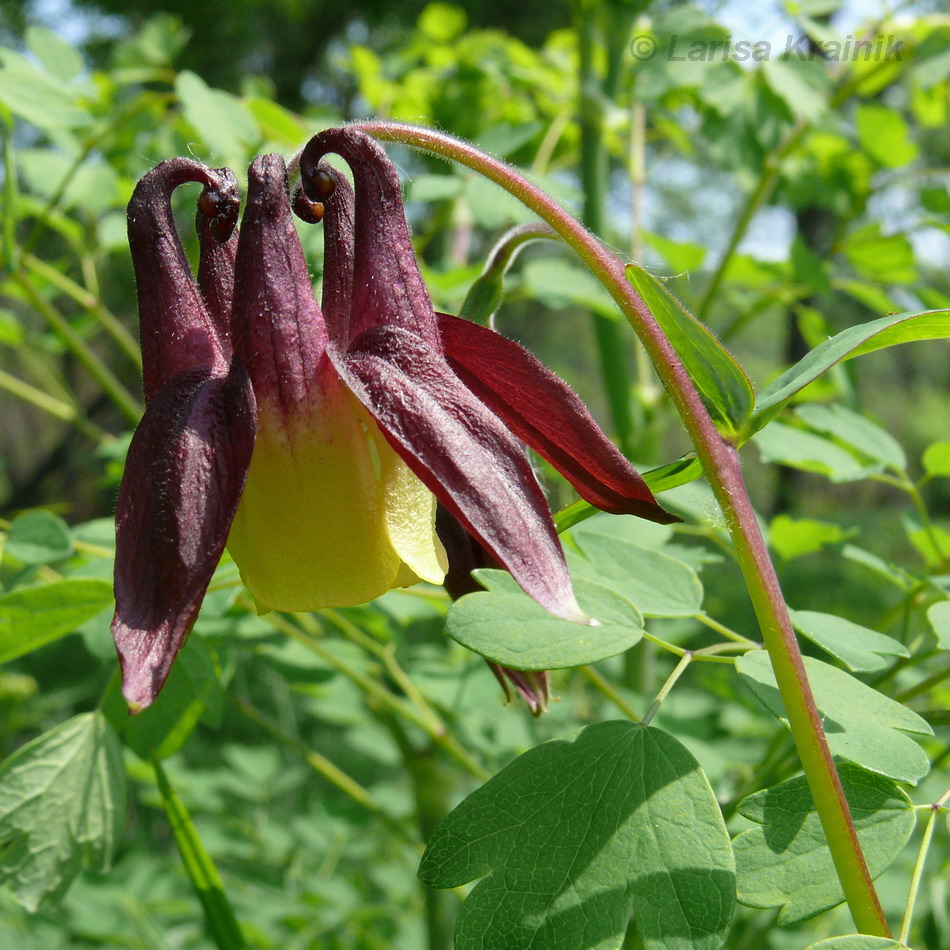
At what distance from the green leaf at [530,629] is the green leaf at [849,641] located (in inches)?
4.9

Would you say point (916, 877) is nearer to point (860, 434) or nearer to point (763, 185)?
point (860, 434)

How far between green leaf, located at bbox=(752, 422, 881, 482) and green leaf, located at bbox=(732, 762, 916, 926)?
454mm

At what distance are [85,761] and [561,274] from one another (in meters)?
1.04

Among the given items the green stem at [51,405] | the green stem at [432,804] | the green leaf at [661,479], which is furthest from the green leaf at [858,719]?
the green stem at [51,405]

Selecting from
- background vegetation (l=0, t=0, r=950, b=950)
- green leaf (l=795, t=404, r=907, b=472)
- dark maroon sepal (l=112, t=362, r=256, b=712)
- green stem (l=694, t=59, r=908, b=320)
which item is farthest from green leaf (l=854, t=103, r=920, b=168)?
dark maroon sepal (l=112, t=362, r=256, b=712)

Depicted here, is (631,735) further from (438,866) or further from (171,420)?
(171,420)

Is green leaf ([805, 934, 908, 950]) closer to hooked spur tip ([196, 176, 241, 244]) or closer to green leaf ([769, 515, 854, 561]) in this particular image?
hooked spur tip ([196, 176, 241, 244])

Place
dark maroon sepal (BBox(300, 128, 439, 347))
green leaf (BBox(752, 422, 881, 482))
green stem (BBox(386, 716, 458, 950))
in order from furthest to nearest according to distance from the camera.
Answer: green stem (BBox(386, 716, 458, 950)), green leaf (BBox(752, 422, 881, 482)), dark maroon sepal (BBox(300, 128, 439, 347))

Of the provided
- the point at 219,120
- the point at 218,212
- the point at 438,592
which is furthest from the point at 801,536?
the point at 219,120

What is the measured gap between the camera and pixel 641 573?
0.74 metres

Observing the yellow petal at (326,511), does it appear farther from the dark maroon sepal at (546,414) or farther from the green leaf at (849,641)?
the green leaf at (849,641)

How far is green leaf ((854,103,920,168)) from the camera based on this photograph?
169cm

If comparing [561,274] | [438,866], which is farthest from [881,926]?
[561,274]

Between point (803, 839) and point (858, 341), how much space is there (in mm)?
288
